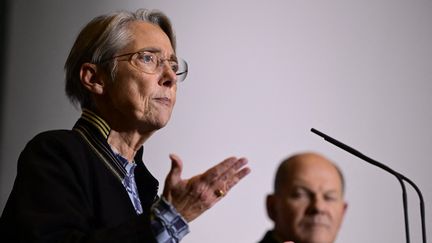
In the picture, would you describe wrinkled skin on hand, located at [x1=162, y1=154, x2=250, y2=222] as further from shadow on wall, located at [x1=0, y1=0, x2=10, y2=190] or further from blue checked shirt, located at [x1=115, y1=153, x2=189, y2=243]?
shadow on wall, located at [x1=0, y1=0, x2=10, y2=190]

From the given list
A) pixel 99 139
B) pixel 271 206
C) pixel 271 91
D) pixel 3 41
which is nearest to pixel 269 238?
pixel 271 206

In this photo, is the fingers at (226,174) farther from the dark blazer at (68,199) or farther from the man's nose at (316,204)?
the man's nose at (316,204)

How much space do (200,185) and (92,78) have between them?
0.41m

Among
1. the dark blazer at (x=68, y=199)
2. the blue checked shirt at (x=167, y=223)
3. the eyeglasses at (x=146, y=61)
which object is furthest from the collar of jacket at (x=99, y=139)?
the blue checked shirt at (x=167, y=223)

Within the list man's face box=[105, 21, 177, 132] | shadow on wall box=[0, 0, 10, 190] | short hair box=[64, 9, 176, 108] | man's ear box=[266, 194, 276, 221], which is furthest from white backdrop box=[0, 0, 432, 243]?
man's ear box=[266, 194, 276, 221]

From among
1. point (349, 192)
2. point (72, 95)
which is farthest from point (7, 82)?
point (349, 192)

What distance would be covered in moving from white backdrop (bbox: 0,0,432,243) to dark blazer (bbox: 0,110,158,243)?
0.24 m

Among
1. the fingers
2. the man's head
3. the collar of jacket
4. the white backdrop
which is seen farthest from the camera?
the white backdrop

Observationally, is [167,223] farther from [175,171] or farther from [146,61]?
[146,61]

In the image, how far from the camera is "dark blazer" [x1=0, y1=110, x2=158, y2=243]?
31.3 inches

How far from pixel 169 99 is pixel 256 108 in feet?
0.80

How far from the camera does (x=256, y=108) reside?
1204 millimetres

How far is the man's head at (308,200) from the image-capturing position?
50cm

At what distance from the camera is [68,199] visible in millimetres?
843
